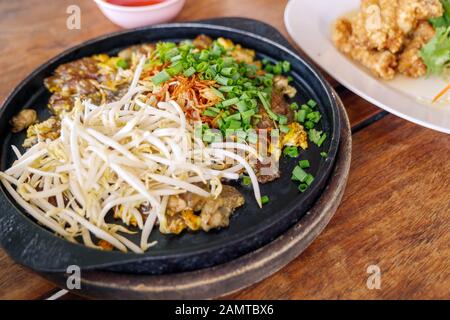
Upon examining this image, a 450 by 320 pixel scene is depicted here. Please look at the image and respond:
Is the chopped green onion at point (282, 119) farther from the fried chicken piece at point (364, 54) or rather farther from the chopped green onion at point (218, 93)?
the fried chicken piece at point (364, 54)

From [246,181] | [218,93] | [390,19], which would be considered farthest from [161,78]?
[390,19]

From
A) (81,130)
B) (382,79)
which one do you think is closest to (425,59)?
(382,79)

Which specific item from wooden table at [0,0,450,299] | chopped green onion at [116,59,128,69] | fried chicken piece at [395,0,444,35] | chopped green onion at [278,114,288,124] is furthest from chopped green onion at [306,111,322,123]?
chopped green onion at [116,59,128,69]

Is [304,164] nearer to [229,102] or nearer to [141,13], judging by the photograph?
[229,102]

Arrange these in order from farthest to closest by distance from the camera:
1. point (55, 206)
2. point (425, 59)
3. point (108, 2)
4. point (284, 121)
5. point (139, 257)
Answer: point (108, 2) → point (425, 59) → point (284, 121) → point (55, 206) → point (139, 257)

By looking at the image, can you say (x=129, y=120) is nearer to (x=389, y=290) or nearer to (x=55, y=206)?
(x=55, y=206)

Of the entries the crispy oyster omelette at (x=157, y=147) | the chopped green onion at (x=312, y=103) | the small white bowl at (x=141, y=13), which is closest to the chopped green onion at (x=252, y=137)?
the crispy oyster omelette at (x=157, y=147)
